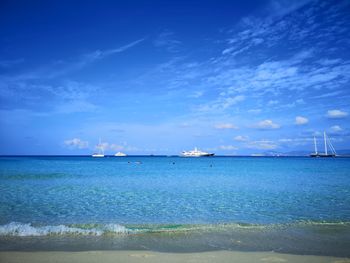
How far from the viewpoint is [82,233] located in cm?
1227

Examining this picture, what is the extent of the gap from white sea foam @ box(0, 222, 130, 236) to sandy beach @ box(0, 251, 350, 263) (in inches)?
117

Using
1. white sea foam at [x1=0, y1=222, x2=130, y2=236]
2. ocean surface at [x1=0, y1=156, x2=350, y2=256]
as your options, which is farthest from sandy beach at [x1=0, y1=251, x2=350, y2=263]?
white sea foam at [x1=0, y1=222, x2=130, y2=236]

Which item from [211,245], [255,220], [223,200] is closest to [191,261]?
[211,245]

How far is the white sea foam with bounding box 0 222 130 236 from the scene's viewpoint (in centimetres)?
1213

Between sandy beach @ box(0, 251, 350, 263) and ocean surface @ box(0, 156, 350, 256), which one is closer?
sandy beach @ box(0, 251, 350, 263)

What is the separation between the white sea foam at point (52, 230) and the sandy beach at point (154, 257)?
2.98m

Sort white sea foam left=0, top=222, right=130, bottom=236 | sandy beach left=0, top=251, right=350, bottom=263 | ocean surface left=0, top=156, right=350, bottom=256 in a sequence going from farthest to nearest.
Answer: white sea foam left=0, top=222, right=130, bottom=236, ocean surface left=0, top=156, right=350, bottom=256, sandy beach left=0, top=251, right=350, bottom=263

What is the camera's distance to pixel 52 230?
41.1 ft

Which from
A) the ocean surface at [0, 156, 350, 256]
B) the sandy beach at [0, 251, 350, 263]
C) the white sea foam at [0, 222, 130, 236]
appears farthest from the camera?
the white sea foam at [0, 222, 130, 236]

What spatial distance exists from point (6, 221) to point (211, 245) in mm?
11630

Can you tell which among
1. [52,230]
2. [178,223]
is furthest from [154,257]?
[52,230]

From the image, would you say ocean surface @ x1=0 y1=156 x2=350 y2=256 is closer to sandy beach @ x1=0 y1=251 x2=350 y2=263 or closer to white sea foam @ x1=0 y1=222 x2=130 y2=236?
white sea foam @ x1=0 y1=222 x2=130 y2=236

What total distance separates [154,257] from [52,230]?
20.4ft

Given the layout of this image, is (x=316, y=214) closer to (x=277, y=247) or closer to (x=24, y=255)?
(x=277, y=247)
